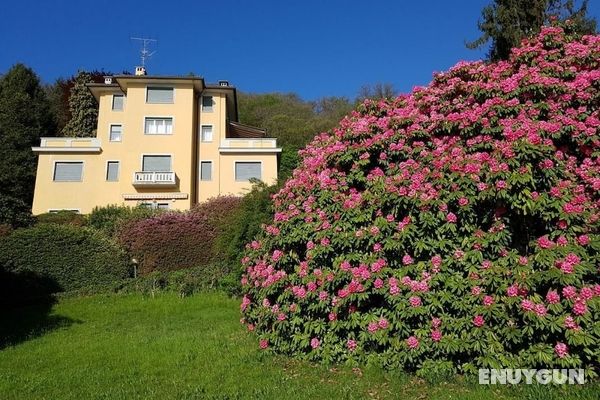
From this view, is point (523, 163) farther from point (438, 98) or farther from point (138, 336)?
point (138, 336)

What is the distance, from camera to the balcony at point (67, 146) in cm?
2739

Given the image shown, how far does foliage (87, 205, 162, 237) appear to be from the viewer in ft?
66.6

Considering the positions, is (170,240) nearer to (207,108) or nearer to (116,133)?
(116,133)

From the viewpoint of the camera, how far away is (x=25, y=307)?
12852mm

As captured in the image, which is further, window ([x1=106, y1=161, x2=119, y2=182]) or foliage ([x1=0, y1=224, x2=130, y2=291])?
window ([x1=106, y1=161, x2=119, y2=182])

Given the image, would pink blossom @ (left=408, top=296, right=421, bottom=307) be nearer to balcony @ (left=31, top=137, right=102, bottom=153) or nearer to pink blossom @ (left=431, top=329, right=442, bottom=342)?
pink blossom @ (left=431, top=329, right=442, bottom=342)

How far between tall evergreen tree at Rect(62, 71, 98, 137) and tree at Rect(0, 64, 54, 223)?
1.91m

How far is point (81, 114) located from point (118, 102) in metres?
7.37

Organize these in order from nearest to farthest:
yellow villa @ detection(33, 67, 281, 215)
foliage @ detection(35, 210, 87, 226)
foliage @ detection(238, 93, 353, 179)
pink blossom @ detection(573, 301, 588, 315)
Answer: pink blossom @ detection(573, 301, 588, 315)
foliage @ detection(35, 210, 87, 226)
yellow villa @ detection(33, 67, 281, 215)
foliage @ detection(238, 93, 353, 179)

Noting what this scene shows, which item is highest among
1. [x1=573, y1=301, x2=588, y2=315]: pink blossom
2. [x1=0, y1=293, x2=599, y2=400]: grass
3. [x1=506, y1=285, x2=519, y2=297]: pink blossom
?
[x1=506, y1=285, x2=519, y2=297]: pink blossom

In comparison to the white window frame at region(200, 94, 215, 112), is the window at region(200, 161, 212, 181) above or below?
below

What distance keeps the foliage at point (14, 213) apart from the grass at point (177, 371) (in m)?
10.2

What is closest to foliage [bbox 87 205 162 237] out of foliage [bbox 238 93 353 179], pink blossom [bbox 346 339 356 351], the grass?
the grass

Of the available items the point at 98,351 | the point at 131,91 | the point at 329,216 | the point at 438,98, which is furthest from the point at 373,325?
the point at 131,91
